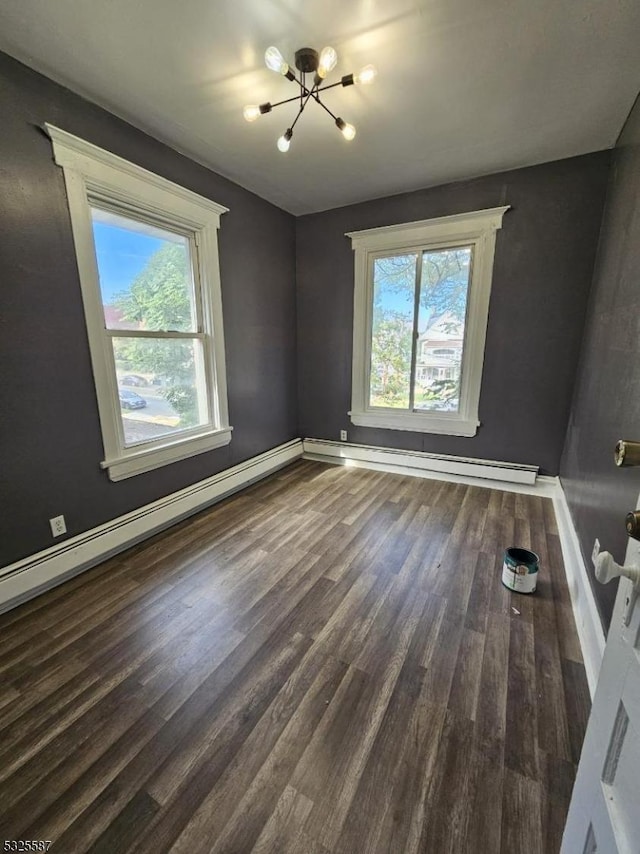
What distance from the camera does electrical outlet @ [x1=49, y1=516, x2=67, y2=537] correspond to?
202 cm

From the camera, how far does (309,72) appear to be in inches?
72.0

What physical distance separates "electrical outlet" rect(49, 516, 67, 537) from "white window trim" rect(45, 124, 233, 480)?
1.17ft

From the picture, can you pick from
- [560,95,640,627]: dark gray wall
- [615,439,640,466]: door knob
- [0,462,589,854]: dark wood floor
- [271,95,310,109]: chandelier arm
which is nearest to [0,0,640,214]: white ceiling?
[271,95,310,109]: chandelier arm

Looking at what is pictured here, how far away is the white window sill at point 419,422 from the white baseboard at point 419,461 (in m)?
0.25

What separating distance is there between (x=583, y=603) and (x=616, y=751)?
141 cm

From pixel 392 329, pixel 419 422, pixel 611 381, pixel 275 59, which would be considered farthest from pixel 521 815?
pixel 392 329

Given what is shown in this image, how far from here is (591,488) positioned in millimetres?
1957

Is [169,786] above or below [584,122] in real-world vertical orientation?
below

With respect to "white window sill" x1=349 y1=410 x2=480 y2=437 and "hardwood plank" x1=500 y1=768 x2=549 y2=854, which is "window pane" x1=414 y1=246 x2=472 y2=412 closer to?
"white window sill" x1=349 y1=410 x2=480 y2=437

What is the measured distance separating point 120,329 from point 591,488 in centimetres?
300

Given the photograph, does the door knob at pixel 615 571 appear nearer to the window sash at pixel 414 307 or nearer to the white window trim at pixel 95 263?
the white window trim at pixel 95 263

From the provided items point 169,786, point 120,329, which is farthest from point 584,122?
point 169,786

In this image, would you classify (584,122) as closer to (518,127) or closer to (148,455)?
(518,127)

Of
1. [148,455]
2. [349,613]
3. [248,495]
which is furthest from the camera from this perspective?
[248,495]
